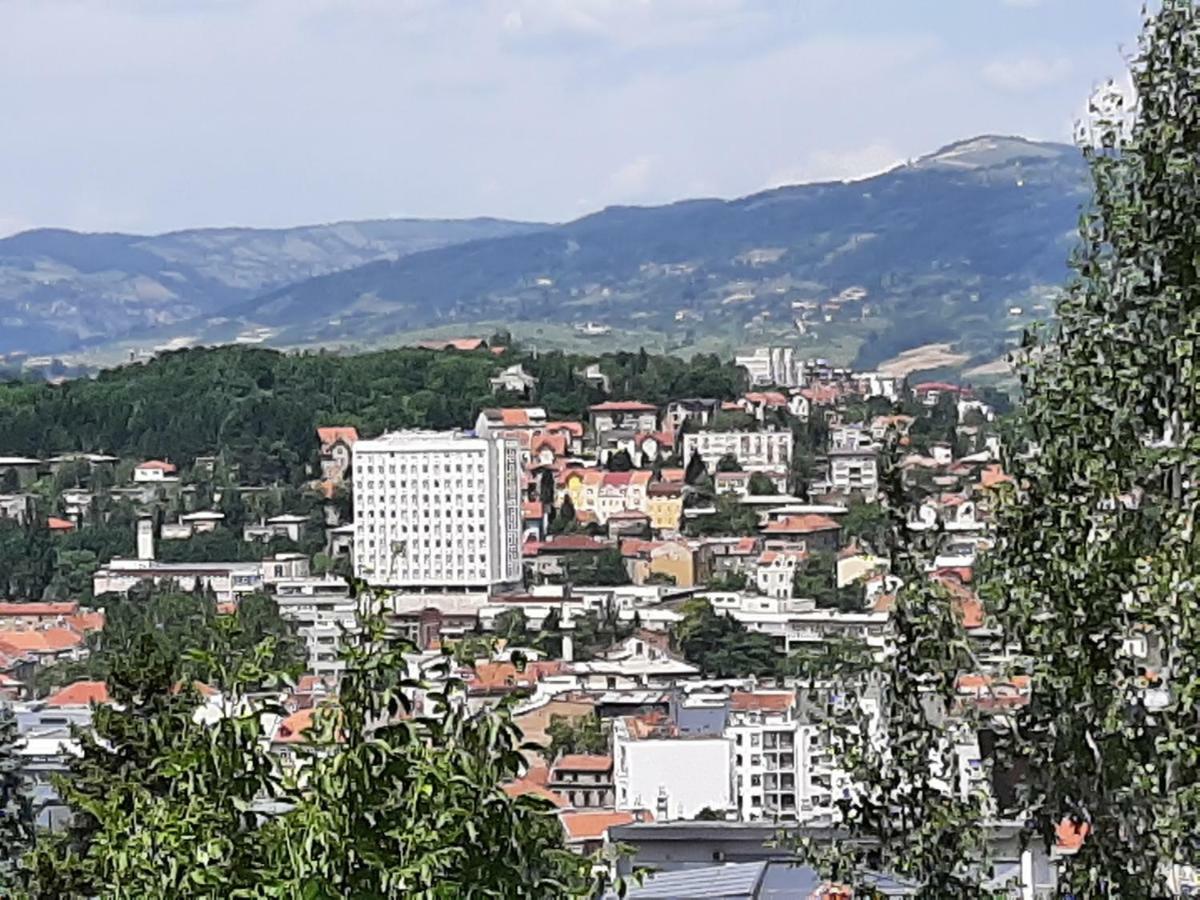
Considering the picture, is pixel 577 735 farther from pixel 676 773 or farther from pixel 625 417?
pixel 625 417

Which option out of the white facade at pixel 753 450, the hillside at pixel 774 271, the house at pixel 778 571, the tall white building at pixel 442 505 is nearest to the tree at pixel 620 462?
the white facade at pixel 753 450

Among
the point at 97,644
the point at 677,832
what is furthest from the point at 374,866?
the point at 97,644

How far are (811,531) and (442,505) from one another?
20.6 feet

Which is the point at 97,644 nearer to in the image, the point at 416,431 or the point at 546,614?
the point at 546,614

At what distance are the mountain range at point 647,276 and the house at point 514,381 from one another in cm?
1300

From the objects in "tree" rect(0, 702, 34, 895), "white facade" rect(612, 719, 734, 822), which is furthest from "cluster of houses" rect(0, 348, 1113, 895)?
"tree" rect(0, 702, 34, 895)

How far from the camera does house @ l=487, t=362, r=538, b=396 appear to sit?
4338 cm

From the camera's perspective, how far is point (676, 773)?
16688 mm

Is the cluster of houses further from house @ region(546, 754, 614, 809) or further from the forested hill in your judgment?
the forested hill

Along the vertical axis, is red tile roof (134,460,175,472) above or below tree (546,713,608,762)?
above

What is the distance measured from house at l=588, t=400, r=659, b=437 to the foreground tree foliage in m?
39.2

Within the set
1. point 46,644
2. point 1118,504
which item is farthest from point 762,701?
point 1118,504

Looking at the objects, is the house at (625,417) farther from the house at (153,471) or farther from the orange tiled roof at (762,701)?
the orange tiled roof at (762,701)

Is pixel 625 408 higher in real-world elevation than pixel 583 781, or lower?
higher
